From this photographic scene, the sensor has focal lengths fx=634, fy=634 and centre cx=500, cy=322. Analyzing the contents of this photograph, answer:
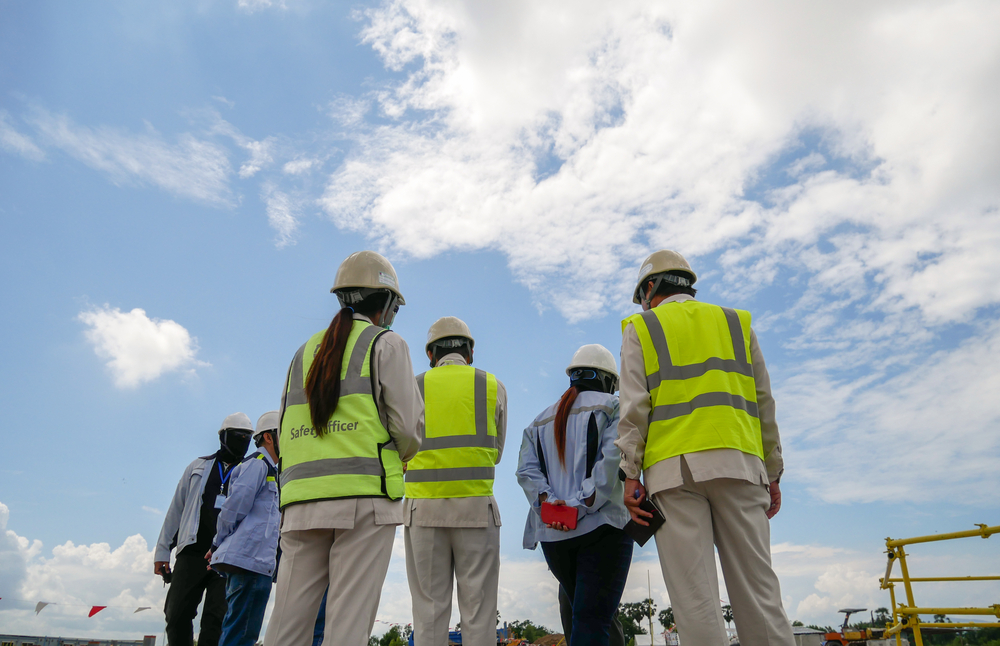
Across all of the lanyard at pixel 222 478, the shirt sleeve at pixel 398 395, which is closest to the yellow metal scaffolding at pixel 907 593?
the shirt sleeve at pixel 398 395

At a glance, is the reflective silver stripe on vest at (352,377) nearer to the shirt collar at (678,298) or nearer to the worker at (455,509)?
the worker at (455,509)

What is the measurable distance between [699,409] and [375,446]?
180cm

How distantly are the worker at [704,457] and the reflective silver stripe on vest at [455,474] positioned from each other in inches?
68.5

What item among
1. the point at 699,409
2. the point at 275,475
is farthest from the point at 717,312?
the point at 275,475

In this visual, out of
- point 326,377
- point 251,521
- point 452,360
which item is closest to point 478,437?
point 452,360

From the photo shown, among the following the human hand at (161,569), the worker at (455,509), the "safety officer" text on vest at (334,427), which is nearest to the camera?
the "safety officer" text on vest at (334,427)

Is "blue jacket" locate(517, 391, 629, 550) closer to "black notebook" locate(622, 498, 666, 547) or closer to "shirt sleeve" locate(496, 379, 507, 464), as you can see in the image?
"shirt sleeve" locate(496, 379, 507, 464)

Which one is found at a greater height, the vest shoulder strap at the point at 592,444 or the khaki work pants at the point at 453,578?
the vest shoulder strap at the point at 592,444

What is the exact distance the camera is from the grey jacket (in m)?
6.88

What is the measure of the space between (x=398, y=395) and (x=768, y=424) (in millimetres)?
2260

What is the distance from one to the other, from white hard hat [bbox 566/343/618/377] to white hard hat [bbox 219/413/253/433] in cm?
409

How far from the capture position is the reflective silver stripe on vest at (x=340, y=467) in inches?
131

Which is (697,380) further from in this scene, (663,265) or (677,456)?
(663,265)

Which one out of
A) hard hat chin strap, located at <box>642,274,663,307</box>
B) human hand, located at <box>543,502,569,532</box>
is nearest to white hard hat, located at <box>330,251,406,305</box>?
hard hat chin strap, located at <box>642,274,663,307</box>
